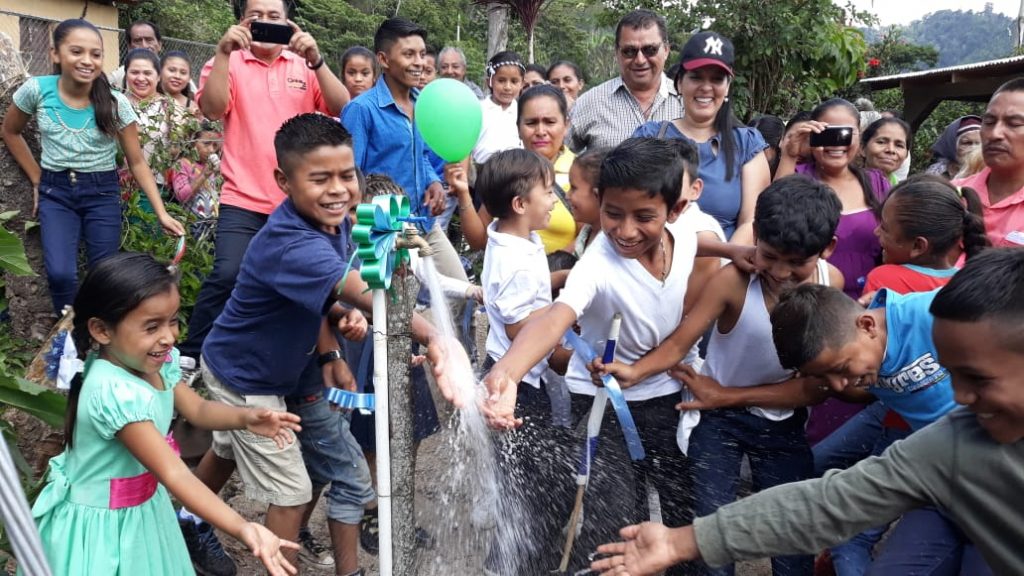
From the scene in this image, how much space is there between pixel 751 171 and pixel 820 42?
6.72 m

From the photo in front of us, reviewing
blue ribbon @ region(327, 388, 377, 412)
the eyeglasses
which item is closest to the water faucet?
blue ribbon @ region(327, 388, 377, 412)

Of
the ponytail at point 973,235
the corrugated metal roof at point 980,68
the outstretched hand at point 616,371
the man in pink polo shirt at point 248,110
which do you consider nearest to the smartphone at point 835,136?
the ponytail at point 973,235

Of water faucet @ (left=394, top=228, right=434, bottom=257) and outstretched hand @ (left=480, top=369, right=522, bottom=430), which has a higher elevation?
water faucet @ (left=394, top=228, right=434, bottom=257)

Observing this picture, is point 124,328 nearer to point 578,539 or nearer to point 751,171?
point 578,539

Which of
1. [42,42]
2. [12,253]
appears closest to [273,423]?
[12,253]

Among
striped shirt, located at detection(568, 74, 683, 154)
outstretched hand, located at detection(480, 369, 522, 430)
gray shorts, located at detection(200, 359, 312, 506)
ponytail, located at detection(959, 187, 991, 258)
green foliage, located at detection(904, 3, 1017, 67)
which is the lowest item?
gray shorts, located at detection(200, 359, 312, 506)

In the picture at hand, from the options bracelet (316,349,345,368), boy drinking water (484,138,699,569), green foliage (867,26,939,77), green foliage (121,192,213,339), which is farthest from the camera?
green foliage (867,26,939,77)

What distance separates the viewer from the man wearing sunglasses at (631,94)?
4328 mm

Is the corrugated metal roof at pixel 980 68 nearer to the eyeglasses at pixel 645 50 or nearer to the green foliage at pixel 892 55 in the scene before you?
the green foliage at pixel 892 55

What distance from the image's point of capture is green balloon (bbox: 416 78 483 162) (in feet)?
12.0

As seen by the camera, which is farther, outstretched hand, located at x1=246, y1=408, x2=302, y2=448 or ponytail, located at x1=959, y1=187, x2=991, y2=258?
ponytail, located at x1=959, y1=187, x2=991, y2=258

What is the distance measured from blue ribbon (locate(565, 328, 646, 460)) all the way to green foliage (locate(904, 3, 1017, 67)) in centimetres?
12006

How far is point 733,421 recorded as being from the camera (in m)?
3.09

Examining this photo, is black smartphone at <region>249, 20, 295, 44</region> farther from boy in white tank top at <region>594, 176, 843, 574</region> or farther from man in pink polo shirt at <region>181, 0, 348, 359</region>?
boy in white tank top at <region>594, 176, 843, 574</region>
